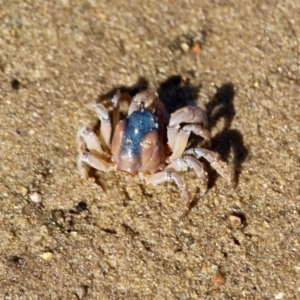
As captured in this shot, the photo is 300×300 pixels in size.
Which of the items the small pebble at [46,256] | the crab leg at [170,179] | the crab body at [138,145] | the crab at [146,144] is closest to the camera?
the small pebble at [46,256]

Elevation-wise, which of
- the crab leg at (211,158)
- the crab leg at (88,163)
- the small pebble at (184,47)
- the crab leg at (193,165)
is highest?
the small pebble at (184,47)

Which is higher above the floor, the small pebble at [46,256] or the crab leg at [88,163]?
the crab leg at [88,163]

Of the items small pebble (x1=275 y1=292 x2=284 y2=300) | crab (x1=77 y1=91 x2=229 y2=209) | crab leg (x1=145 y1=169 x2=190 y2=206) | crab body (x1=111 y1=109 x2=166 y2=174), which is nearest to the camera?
small pebble (x1=275 y1=292 x2=284 y2=300)

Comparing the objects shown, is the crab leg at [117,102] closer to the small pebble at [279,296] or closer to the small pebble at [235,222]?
the small pebble at [235,222]

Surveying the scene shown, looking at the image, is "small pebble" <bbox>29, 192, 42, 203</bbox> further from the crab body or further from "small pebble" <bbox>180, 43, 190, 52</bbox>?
"small pebble" <bbox>180, 43, 190, 52</bbox>

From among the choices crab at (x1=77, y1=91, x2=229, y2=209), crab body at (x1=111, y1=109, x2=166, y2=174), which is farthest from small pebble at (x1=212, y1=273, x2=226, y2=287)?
crab body at (x1=111, y1=109, x2=166, y2=174)

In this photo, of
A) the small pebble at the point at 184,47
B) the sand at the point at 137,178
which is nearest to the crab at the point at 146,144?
the sand at the point at 137,178

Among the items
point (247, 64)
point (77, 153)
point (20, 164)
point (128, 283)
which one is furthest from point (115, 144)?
point (247, 64)

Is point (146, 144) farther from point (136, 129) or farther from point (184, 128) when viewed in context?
point (184, 128)
